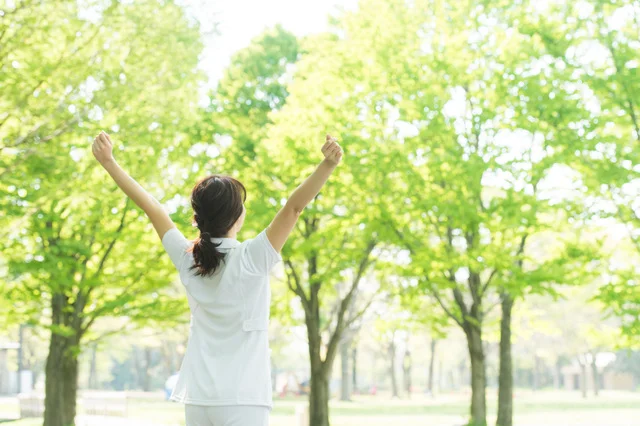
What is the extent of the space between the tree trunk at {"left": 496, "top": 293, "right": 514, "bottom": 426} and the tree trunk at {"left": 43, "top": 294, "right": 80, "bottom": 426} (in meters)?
9.83

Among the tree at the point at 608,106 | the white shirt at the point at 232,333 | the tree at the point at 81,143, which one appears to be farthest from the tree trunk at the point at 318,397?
the white shirt at the point at 232,333

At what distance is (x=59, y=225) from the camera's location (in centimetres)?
1834

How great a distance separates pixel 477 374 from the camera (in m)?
19.7

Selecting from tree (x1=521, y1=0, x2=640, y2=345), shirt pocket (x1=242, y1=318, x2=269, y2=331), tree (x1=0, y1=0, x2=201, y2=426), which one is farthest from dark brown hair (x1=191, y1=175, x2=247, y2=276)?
tree (x1=521, y1=0, x2=640, y2=345)

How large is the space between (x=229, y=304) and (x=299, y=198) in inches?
16.0

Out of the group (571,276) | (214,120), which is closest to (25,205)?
(214,120)

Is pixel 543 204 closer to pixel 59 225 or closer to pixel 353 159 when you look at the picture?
pixel 353 159

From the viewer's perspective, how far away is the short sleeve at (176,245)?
2.90 m

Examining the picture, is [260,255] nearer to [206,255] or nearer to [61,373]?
[206,255]

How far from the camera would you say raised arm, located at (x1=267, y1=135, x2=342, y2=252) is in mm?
2652

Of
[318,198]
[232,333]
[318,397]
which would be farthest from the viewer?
[318,397]

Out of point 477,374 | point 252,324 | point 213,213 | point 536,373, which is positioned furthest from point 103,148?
point 536,373

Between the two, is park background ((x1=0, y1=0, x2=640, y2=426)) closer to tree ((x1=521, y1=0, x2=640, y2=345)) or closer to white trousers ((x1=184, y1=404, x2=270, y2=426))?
tree ((x1=521, y1=0, x2=640, y2=345))

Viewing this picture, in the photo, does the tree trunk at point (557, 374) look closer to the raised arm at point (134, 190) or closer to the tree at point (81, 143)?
the tree at point (81, 143)
